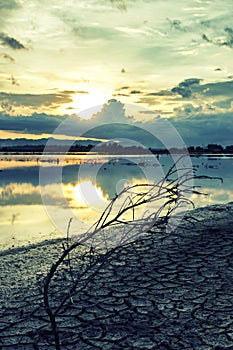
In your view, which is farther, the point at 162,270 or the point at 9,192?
the point at 9,192

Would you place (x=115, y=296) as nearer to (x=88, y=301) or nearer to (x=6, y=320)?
(x=88, y=301)

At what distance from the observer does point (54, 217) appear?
15781 mm

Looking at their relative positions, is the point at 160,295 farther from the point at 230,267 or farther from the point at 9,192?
the point at 9,192

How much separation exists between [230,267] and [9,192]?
20251 mm

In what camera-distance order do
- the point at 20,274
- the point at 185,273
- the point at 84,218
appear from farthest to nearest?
the point at 84,218 < the point at 20,274 < the point at 185,273

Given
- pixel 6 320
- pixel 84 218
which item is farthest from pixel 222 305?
pixel 84 218

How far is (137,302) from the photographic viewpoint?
5.68 metres

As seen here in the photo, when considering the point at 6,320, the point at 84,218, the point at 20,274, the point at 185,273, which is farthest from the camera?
the point at 84,218

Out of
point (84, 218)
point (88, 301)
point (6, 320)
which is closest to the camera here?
point (6, 320)

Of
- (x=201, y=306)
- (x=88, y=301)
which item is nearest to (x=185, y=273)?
(x=201, y=306)

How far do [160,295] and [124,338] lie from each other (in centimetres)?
137

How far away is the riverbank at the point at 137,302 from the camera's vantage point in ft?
15.2

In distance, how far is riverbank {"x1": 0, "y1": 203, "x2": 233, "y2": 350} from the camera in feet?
15.2

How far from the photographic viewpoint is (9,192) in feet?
83.8
